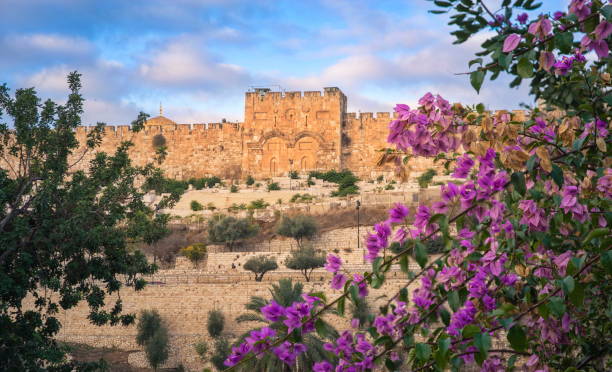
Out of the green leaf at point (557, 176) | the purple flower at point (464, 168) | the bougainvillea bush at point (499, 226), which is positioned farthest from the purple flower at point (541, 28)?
the purple flower at point (464, 168)

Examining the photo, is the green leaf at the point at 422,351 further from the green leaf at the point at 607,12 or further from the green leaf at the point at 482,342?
the green leaf at the point at 607,12

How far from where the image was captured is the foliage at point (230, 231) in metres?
29.1

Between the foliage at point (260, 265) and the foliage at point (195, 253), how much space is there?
3.23 meters

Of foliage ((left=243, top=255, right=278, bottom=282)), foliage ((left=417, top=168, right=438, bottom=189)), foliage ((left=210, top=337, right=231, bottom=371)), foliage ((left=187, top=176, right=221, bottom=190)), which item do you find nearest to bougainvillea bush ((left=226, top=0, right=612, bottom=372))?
foliage ((left=210, top=337, right=231, bottom=371))

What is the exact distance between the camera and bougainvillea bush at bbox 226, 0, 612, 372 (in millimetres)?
2457

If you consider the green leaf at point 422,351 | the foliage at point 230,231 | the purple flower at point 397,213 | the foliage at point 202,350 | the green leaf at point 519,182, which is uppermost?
the green leaf at point 519,182

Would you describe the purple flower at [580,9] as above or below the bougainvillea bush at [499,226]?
above

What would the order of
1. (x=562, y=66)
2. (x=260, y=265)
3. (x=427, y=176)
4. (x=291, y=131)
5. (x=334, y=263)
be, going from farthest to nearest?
(x=291, y=131) < (x=427, y=176) < (x=260, y=265) < (x=562, y=66) < (x=334, y=263)

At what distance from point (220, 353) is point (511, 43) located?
649 inches

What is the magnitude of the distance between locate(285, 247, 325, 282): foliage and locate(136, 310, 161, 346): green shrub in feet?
15.6

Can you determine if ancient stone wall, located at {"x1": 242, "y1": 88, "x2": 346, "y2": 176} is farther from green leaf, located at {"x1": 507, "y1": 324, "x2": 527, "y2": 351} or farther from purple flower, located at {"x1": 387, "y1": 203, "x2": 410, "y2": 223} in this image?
green leaf, located at {"x1": 507, "y1": 324, "x2": 527, "y2": 351}

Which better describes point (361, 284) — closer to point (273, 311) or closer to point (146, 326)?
point (273, 311)

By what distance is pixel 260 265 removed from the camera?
985 inches

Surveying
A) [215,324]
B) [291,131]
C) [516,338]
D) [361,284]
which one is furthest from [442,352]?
[291,131]
